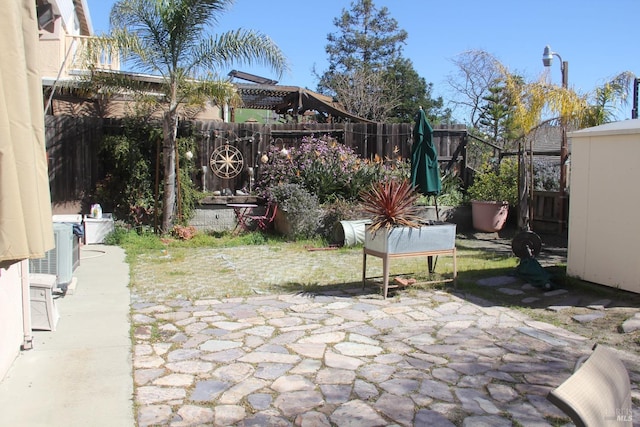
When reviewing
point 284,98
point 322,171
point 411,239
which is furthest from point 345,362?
point 284,98

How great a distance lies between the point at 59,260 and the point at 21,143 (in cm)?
422

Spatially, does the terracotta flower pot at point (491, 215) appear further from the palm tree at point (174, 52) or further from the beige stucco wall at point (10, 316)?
the beige stucco wall at point (10, 316)

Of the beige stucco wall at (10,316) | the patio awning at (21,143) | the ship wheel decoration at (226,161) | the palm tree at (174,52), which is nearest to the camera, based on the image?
the patio awning at (21,143)

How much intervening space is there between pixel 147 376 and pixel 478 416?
239cm

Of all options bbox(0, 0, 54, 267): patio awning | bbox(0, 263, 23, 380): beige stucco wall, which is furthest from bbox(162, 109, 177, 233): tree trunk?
bbox(0, 0, 54, 267): patio awning

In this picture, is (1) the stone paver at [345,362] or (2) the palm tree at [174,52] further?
(2) the palm tree at [174,52]

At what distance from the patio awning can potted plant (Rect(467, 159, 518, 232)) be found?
36.2 feet

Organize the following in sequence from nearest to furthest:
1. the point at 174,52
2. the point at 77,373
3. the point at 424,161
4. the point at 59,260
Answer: the point at 77,373 < the point at 59,260 < the point at 424,161 < the point at 174,52

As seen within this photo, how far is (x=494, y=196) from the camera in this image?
12664mm

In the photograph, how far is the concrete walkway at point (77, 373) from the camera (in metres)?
3.49

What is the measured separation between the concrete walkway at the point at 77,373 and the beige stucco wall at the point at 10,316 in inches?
4.3

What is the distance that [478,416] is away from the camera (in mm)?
3535

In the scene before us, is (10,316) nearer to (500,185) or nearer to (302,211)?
(302,211)

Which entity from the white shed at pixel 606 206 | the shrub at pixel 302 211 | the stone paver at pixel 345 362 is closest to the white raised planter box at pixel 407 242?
the stone paver at pixel 345 362
